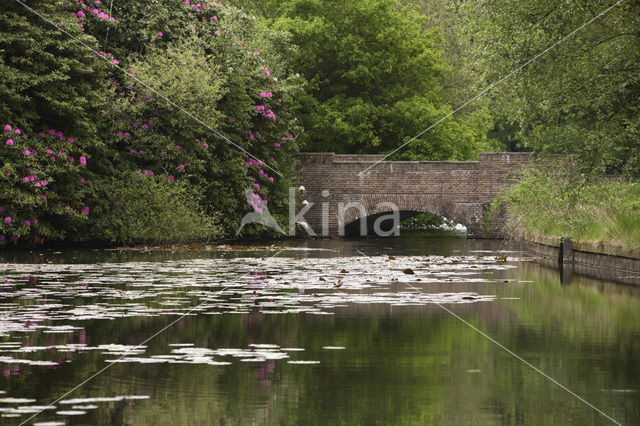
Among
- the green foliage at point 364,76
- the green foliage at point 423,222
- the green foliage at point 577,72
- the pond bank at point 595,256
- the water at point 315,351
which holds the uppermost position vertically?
the green foliage at point 364,76

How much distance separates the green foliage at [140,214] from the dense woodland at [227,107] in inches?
2.5

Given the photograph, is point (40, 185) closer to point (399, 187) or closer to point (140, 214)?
point (140, 214)

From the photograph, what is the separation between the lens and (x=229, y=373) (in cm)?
743

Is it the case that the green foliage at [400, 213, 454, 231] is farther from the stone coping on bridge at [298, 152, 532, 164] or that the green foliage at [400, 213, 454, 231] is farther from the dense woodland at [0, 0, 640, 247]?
the stone coping on bridge at [298, 152, 532, 164]

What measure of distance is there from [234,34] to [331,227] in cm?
1030

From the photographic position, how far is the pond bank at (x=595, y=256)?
20016 mm

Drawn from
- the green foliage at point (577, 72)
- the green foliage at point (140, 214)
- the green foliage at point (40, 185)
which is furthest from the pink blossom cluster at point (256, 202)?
the green foliage at point (577, 72)

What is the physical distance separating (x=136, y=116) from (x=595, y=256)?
59.6 ft

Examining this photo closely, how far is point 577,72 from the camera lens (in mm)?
21203

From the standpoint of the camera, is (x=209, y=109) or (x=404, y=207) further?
(x=404, y=207)

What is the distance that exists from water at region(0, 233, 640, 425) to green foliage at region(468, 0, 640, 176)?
512 cm

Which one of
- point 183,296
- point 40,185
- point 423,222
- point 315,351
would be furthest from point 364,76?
point 315,351

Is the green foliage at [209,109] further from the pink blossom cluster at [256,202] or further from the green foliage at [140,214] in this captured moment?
the green foliage at [140,214]

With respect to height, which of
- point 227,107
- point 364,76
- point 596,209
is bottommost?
point 596,209
